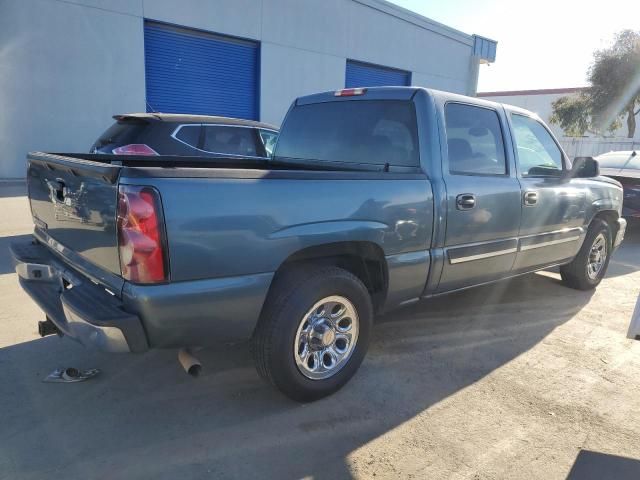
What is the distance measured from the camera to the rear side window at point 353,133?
3.60 metres

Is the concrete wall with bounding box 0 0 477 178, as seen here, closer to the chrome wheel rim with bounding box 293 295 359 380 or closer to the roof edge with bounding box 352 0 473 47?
the roof edge with bounding box 352 0 473 47

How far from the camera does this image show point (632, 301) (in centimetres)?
531

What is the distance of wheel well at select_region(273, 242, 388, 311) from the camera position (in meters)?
2.93

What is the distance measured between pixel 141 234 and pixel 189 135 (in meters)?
5.03

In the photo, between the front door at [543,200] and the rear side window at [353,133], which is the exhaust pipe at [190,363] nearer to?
the rear side window at [353,133]

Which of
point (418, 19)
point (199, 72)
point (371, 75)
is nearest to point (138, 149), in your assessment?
point (199, 72)

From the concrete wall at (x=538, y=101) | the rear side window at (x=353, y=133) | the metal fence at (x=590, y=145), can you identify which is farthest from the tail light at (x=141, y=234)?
the concrete wall at (x=538, y=101)

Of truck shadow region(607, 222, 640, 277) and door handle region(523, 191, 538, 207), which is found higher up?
door handle region(523, 191, 538, 207)

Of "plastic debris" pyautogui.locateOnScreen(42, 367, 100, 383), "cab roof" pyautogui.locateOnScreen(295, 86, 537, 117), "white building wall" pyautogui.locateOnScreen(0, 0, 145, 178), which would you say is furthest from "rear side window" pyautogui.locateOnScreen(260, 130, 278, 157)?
"white building wall" pyautogui.locateOnScreen(0, 0, 145, 178)

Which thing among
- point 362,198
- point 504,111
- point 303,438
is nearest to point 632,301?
point 504,111

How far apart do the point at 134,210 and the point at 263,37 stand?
46.4 ft

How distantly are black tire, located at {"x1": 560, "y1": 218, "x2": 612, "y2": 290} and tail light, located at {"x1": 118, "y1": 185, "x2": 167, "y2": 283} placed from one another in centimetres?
460

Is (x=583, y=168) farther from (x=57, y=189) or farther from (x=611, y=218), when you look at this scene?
(x=57, y=189)

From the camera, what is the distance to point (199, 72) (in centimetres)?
1399
